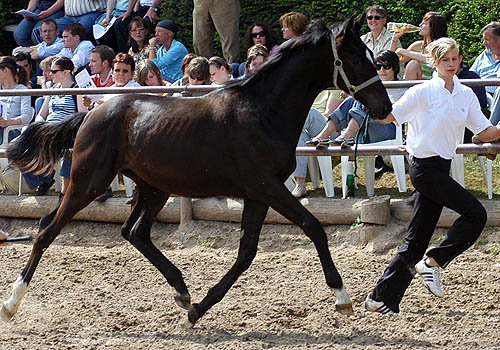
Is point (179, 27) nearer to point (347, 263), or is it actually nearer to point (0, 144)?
point (0, 144)

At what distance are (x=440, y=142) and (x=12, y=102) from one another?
5352mm

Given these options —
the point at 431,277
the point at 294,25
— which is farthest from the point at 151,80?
the point at 431,277

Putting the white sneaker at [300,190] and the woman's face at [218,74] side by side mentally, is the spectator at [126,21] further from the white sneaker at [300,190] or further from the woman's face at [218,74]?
the white sneaker at [300,190]

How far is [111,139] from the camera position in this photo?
6738 millimetres

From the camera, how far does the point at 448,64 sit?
608cm

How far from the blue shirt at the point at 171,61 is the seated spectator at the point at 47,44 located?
1.99m

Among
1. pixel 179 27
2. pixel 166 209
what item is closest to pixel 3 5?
pixel 179 27

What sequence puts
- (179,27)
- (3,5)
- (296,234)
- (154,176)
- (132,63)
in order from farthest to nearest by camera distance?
(3,5) → (179,27) → (132,63) → (296,234) → (154,176)

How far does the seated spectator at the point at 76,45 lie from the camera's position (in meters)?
11.5

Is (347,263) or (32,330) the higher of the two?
(32,330)

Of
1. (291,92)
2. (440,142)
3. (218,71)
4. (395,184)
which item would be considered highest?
(291,92)

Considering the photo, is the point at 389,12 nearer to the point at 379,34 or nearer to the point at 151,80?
the point at 379,34

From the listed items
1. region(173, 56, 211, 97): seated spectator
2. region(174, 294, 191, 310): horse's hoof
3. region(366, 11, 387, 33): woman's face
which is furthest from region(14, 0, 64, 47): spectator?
region(174, 294, 191, 310): horse's hoof

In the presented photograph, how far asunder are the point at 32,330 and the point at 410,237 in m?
2.73
